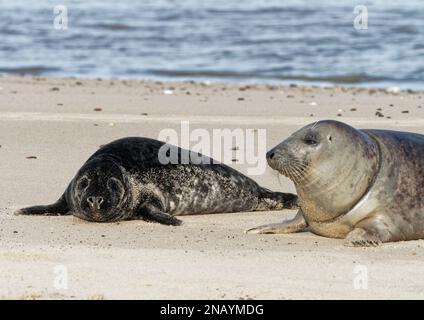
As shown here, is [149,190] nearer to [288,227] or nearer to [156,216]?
[156,216]

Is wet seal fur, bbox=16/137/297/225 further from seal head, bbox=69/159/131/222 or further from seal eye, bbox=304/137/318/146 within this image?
seal eye, bbox=304/137/318/146

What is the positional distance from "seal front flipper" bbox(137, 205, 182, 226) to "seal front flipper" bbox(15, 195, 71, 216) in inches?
23.8

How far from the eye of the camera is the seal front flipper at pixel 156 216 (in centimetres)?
873

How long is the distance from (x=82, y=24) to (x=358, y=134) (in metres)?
25.4

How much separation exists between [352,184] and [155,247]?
4.71ft

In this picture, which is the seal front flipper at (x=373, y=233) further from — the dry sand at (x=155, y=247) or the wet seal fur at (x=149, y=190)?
the wet seal fur at (x=149, y=190)

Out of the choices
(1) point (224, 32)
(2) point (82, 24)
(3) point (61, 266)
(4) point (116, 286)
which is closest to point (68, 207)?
(3) point (61, 266)

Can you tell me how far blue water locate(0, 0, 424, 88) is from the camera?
22.9 metres

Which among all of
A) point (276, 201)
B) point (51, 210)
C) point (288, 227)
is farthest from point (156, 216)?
point (276, 201)

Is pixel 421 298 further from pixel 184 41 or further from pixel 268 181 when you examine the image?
pixel 184 41

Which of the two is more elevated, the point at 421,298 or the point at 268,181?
the point at 421,298

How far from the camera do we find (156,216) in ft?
29.0
